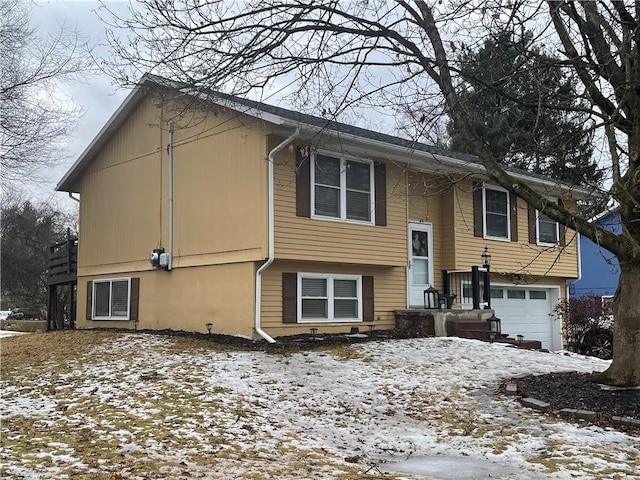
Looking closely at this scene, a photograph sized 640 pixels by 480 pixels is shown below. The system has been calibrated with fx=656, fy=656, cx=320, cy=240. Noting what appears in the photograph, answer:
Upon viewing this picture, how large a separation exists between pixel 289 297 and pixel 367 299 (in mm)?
2072

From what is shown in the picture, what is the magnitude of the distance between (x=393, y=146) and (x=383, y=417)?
6.73 metres

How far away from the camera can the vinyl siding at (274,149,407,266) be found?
12539 mm

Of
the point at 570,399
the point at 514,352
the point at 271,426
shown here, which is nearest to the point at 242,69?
the point at 271,426

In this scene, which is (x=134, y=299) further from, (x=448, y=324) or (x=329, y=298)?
(x=448, y=324)

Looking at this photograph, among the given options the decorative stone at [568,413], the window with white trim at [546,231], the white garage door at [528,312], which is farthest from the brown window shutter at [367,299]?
the decorative stone at [568,413]

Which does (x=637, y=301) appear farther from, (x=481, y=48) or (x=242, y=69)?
(x=242, y=69)

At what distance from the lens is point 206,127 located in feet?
45.8

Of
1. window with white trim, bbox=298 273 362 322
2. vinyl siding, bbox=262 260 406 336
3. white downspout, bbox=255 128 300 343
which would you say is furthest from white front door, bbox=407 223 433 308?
white downspout, bbox=255 128 300 343

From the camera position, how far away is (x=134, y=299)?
15.6 m

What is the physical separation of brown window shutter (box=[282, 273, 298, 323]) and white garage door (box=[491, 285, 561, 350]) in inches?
258

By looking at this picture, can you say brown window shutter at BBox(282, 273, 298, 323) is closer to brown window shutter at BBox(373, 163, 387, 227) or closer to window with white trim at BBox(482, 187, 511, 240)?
brown window shutter at BBox(373, 163, 387, 227)

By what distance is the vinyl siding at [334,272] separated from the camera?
1277 cm

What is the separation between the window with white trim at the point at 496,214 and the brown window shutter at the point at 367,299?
405 centimetres

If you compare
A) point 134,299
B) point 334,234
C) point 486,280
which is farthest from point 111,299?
point 486,280
